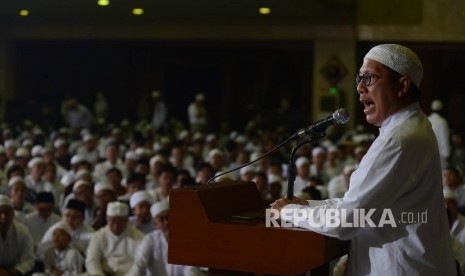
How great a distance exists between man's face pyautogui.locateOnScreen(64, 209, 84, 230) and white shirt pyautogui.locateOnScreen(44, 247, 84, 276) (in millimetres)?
484

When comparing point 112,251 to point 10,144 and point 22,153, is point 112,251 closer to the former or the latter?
point 22,153

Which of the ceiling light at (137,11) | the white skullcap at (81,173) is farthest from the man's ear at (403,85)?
the ceiling light at (137,11)

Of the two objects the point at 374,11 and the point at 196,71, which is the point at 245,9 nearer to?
the point at 374,11

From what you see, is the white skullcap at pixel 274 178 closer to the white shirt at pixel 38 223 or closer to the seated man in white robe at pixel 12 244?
the white shirt at pixel 38 223

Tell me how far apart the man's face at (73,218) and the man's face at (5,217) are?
0.51m

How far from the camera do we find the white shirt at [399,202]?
231 cm

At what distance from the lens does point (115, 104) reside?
18.9 m

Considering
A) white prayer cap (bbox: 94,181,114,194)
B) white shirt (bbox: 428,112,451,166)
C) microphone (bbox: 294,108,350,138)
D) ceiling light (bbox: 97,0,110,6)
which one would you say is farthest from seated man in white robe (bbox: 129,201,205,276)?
ceiling light (bbox: 97,0,110,6)

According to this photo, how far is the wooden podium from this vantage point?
230 cm

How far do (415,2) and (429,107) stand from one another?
1956mm

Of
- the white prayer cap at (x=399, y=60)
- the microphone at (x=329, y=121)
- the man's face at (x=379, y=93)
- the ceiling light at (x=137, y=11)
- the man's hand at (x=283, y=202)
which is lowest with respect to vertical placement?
the man's hand at (x=283, y=202)

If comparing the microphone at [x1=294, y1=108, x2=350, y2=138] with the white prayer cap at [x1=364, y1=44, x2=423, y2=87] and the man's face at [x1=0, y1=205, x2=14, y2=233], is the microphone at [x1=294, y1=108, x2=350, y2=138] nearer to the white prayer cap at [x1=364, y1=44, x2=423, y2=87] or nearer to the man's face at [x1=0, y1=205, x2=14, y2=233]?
the white prayer cap at [x1=364, y1=44, x2=423, y2=87]

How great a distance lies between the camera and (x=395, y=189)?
232 cm

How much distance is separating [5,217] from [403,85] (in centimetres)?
451
